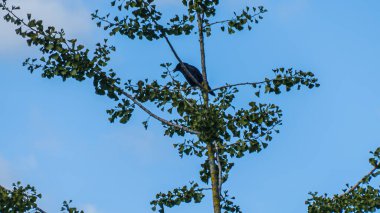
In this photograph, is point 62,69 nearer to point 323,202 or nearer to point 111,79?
point 111,79

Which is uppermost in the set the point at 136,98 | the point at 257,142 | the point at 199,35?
the point at 199,35

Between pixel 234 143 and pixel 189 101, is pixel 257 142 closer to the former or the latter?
pixel 234 143

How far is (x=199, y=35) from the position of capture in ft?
49.3

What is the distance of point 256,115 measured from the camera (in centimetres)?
1387

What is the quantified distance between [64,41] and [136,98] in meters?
1.81

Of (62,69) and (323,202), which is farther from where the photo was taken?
(323,202)

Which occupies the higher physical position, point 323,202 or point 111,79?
point 111,79

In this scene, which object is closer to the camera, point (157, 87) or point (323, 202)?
point (157, 87)

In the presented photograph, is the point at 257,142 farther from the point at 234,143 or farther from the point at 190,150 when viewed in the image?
the point at 190,150

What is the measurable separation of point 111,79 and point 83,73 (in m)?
0.56

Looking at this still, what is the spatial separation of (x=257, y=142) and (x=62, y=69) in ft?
13.1

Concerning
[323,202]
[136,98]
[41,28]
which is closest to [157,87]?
[136,98]

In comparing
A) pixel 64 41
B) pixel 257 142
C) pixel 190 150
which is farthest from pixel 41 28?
pixel 257 142

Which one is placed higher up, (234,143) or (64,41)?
(64,41)
